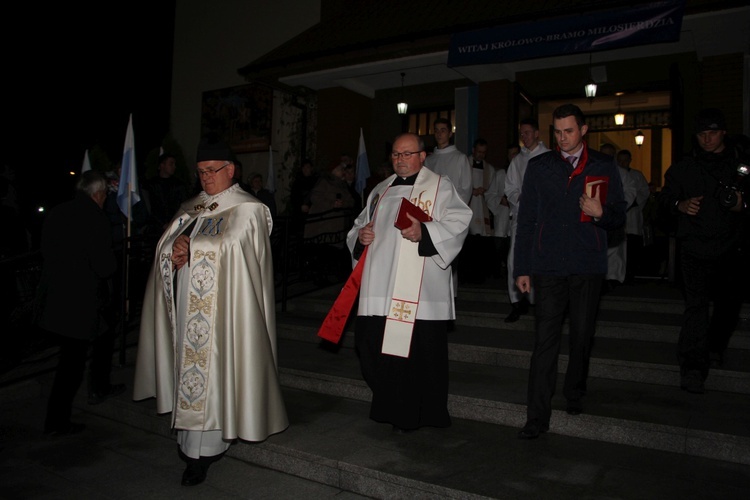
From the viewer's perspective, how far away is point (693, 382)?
194 inches

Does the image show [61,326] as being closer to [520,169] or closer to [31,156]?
[520,169]

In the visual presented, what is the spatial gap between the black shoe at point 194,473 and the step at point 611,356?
2793 millimetres

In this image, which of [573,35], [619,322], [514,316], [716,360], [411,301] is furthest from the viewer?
[573,35]

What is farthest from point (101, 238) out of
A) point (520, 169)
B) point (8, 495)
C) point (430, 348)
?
point (520, 169)

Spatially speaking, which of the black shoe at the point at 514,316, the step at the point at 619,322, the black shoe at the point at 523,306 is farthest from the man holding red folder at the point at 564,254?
the black shoe at the point at 523,306

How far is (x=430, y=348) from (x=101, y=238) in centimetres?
287

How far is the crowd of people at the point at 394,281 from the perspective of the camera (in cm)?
424

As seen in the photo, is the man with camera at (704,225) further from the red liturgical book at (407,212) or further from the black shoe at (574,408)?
the red liturgical book at (407,212)

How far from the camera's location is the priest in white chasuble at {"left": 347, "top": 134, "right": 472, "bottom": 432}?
457 cm

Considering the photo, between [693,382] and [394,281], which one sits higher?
[394,281]

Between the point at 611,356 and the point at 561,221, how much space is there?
5.94 ft

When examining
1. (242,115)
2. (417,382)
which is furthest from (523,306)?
(242,115)

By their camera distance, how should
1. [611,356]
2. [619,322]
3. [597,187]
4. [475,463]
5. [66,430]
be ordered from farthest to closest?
[619,322] → [611,356] → [66,430] → [597,187] → [475,463]

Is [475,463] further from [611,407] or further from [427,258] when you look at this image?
[427,258]
